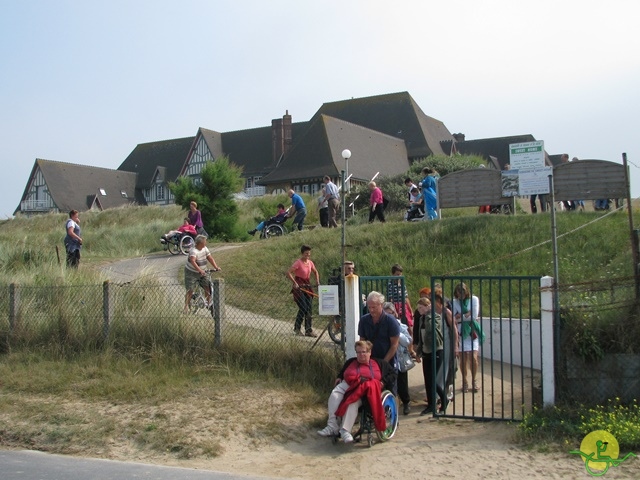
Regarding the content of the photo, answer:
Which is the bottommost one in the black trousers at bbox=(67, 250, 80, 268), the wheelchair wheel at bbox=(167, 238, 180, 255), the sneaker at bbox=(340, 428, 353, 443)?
the sneaker at bbox=(340, 428, 353, 443)

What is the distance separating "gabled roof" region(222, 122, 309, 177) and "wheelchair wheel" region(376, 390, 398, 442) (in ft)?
188

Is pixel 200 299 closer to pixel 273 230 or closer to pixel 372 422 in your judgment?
pixel 372 422

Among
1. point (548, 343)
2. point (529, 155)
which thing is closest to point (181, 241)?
point (529, 155)

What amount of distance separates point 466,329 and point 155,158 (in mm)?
68471

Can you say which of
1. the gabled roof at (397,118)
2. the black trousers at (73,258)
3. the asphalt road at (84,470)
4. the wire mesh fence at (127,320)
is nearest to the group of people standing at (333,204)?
the black trousers at (73,258)

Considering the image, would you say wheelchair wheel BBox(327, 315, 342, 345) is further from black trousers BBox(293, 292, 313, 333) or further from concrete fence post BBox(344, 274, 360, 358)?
concrete fence post BBox(344, 274, 360, 358)

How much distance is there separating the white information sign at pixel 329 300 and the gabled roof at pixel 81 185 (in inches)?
2204

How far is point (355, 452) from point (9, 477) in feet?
11.8

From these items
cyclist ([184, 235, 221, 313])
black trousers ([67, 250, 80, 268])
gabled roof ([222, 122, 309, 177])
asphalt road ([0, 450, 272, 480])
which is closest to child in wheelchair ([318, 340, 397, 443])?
asphalt road ([0, 450, 272, 480])

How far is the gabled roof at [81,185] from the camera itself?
209 ft

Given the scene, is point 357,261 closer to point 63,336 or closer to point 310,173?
point 63,336

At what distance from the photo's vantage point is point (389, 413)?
835 cm

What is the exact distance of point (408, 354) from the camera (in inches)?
369

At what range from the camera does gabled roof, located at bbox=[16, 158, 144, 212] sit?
6356 cm
